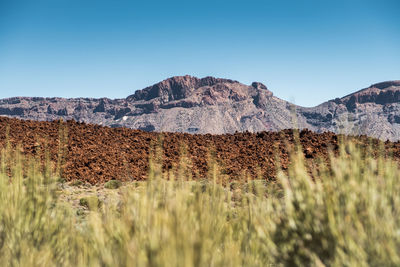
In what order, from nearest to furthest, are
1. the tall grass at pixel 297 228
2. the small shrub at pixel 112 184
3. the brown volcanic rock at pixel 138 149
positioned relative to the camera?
the tall grass at pixel 297 228, the small shrub at pixel 112 184, the brown volcanic rock at pixel 138 149

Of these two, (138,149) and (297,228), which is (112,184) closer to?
(138,149)

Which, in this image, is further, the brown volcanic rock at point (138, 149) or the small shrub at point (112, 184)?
the brown volcanic rock at point (138, 149)

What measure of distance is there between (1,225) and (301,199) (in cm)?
342

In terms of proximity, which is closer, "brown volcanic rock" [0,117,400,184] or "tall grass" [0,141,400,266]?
"tall grass" [0,141,400,266]

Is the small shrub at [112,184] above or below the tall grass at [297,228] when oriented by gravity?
below

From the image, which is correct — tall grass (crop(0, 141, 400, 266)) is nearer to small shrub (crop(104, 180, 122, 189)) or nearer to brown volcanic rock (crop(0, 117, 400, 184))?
small shrub (crop(104, 180, 122, 189))

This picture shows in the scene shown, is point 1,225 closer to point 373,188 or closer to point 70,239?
point 70,239

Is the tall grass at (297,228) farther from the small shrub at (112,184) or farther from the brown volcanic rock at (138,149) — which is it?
the brown volcanic rock at (138,149)

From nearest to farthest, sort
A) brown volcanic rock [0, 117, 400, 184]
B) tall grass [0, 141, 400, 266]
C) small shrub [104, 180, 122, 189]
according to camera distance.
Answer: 1. tall grass [0, 141, 400, 266]
2. small shrub [104, 180, 122, 189]
3. brown volcanic rock [0, 117, 400, 184]

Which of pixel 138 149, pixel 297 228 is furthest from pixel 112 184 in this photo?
pixel 297 228

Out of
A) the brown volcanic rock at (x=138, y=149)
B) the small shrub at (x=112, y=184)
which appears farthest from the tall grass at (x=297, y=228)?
the brown volcanic rock at (x=138, y=149)

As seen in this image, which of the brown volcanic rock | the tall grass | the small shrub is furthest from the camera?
the brown volcanic rock

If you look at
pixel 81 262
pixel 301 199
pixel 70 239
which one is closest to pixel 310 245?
pixel 301 199

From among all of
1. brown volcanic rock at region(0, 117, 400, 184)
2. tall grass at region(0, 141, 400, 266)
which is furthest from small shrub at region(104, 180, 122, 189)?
tall grass at region(0, 141, 400, 266)
